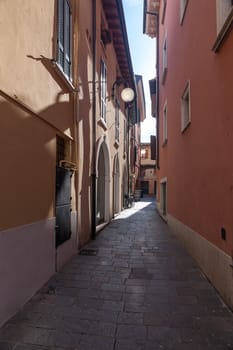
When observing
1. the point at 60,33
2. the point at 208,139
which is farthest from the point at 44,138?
the point at 208,139

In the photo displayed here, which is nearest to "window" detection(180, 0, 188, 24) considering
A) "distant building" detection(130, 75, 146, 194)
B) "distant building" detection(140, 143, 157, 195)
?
"distant building" detection(130, 75, 146, 194)

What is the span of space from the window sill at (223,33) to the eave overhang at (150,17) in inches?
440

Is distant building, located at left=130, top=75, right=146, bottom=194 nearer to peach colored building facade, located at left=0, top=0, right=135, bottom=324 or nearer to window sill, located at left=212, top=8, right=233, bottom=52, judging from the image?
peach colored building facade, located at left=0, top=0, right=135, bottom=324

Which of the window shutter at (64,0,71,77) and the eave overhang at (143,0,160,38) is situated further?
the eave overhang at (143,0,160,38)

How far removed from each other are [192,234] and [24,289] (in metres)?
3.51

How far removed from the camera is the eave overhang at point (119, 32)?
884 cm

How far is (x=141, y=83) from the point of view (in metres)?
23.6

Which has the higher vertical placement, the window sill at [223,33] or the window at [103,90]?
the window at [103,90]

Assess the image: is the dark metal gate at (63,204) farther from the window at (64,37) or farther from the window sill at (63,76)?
the window at (64,37)

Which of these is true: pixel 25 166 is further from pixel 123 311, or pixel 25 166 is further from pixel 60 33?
pixel 60 33

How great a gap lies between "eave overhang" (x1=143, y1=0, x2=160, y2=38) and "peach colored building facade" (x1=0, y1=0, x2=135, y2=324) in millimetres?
7386

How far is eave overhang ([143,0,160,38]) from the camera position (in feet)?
43.6

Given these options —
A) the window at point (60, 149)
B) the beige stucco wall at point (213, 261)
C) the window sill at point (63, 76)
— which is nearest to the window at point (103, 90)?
the window sill at point (63, 76)

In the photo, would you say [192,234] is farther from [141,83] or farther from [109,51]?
[141,83]
